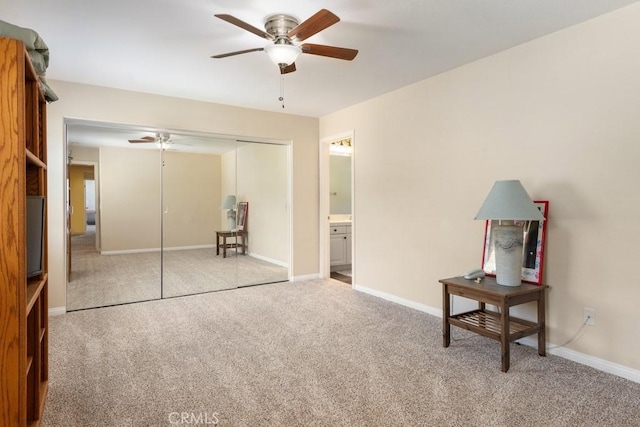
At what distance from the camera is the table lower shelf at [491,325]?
8.43ft

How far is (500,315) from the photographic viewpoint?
275 cm

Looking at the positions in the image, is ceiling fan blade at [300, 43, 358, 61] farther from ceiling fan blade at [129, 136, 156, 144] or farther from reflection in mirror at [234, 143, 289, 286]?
ceiling fan blade at [129, 136, 156, 144]

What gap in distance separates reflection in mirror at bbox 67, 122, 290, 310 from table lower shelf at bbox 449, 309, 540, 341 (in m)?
3.05

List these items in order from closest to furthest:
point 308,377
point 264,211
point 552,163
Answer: point 308,377 < point 552,163 < point 264,211

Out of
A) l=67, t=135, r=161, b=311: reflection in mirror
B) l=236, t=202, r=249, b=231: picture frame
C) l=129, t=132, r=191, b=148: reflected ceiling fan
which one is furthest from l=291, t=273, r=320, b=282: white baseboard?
l=129, t=132, r=191, b=148: reflected ceiling fan

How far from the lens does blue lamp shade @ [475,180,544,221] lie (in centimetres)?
255

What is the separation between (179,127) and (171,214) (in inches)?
48.7

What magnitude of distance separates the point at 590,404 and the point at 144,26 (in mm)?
3900

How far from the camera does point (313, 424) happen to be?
6.25 ft

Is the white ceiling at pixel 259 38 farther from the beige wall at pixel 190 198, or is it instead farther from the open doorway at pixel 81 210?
the open doorway at pixel 81 210

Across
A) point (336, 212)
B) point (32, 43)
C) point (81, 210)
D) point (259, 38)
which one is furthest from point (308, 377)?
point (336, 212)

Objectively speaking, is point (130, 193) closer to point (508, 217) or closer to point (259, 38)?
point (259, 38)

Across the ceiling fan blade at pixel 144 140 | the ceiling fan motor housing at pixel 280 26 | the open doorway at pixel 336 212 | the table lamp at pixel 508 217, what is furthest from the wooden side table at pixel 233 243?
the table lamp at pixel 508 217

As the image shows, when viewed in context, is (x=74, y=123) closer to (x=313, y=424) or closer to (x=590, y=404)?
(x=313, y=424)
